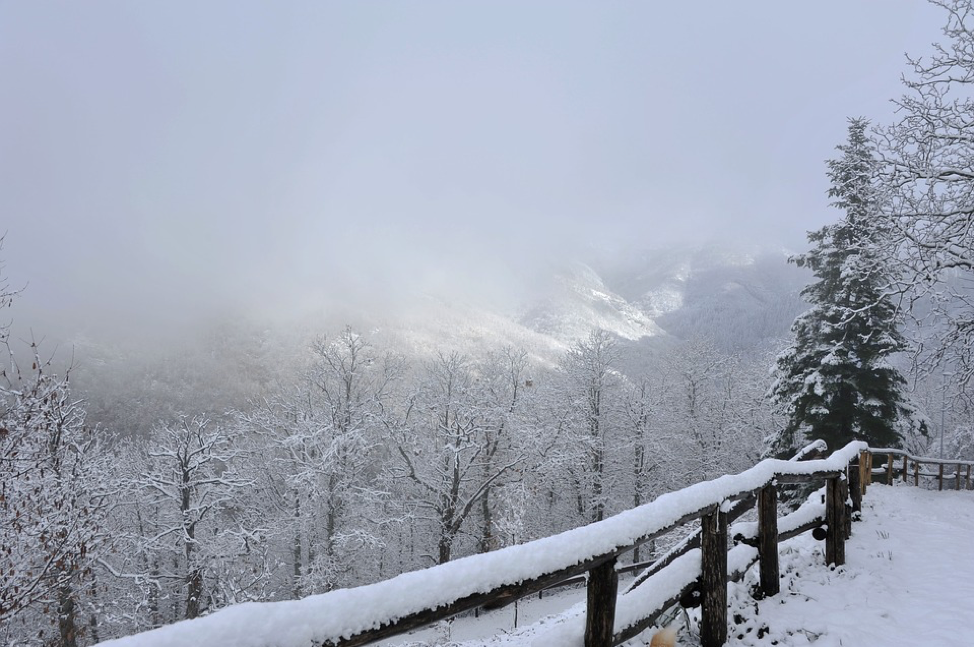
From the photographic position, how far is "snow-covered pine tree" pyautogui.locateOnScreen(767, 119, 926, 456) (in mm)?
16938

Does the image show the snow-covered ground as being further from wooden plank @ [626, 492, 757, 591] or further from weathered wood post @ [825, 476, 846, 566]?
wooden plank @ [626, 492, 757, 591]

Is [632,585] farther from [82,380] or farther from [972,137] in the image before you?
[82,380]

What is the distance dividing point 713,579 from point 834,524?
352 cm

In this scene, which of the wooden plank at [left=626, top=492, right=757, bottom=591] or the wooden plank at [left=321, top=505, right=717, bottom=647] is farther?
the wooden plank at [left=626, top=492, right=757, bottom=591]

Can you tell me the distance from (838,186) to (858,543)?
15.2 meters

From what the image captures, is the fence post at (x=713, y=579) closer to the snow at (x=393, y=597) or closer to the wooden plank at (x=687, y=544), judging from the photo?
Result: the wooden plank at (x=687, y=544)

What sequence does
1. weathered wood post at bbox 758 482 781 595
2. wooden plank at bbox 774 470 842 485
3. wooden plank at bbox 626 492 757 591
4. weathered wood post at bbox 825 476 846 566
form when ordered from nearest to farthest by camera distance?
wooden plank at bbox 626 492 757 591, weathered wood post at bbox 758 482 781 595, wooden plank at bbox 774 470 842 485, weathered wood post at bbox 825 476 846 566

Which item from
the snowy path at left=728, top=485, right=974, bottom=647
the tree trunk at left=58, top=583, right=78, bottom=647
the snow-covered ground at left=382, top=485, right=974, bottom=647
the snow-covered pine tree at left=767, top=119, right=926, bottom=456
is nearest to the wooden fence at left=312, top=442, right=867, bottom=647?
the snow-covered ground at left=382, top=485, right=974, bottom=647

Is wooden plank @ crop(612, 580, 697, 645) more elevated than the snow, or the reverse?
the snow

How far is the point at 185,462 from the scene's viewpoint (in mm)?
19000

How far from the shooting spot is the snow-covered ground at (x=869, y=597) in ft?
15.9

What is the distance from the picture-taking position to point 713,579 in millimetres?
4484

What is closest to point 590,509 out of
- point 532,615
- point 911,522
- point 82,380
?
point 532,615

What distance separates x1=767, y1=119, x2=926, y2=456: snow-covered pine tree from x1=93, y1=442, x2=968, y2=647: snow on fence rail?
42.1 ft
